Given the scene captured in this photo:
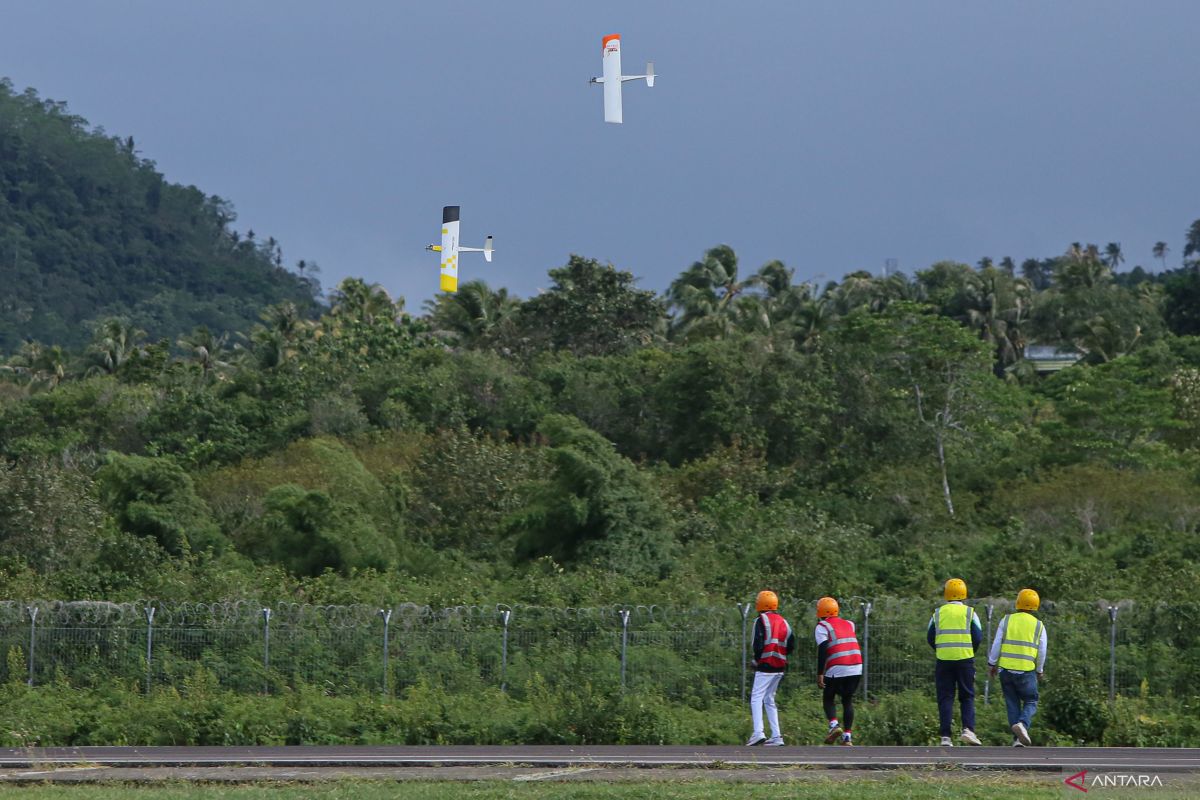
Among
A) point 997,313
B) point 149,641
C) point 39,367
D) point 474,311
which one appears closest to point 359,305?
point 474,311

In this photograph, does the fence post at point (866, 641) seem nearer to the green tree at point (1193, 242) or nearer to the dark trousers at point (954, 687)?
the dark trousers at point (954, 687)

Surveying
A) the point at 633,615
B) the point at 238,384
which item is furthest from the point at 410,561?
the point at 238,384

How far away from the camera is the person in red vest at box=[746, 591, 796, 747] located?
712 inches

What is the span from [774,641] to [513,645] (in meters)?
5.99

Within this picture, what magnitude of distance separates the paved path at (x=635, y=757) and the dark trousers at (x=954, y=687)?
38 cm

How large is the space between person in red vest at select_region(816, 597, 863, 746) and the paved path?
36cm

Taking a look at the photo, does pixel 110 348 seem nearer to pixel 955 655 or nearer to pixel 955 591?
pixel 955 591

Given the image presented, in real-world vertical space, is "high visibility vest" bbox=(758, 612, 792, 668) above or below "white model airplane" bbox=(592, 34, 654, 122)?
below

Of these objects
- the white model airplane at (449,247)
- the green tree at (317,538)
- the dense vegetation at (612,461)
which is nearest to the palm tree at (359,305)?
the dense vegetation at (612,461)

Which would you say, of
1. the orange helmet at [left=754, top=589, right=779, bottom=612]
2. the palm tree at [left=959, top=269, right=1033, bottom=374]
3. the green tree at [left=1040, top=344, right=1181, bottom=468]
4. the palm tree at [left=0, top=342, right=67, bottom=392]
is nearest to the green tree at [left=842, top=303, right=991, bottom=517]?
the green tree at [left=1040, top=344, right=1181, bottom=468]

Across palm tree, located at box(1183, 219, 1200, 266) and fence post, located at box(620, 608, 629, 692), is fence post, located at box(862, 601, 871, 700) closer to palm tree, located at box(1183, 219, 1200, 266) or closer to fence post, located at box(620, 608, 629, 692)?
fence post, located at box(620, 608, 629, 692)

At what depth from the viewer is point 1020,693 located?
1781cm

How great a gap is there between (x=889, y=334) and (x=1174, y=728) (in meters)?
32.9

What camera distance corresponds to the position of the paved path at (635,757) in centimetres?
1630
